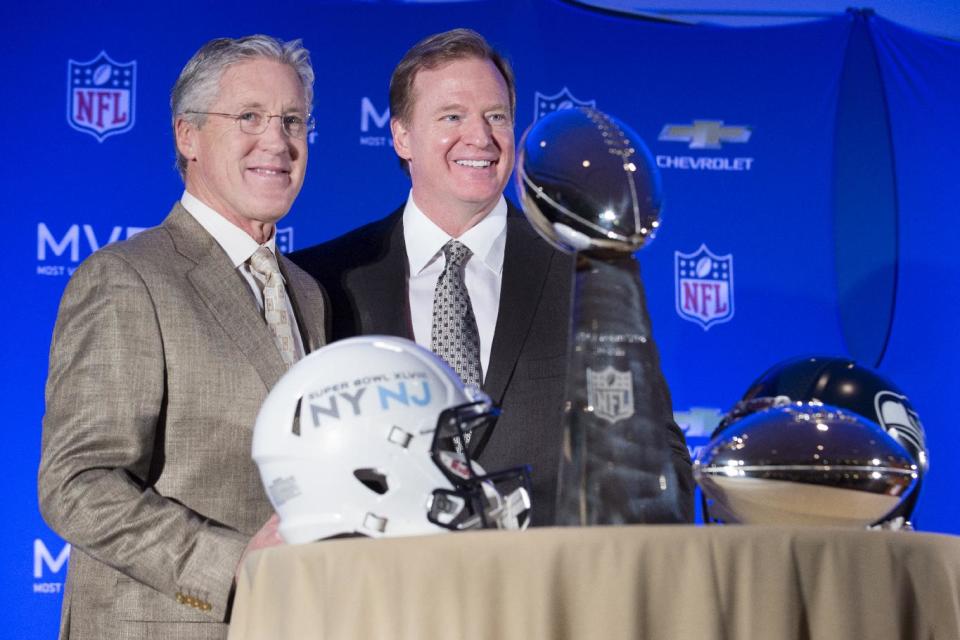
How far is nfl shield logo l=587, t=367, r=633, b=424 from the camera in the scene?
178cm

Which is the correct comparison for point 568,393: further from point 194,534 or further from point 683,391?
point 683,391

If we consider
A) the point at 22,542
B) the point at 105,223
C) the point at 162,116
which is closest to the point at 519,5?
the point at 162,116

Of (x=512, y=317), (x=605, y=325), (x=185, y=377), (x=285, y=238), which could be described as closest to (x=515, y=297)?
(x=512, y=317)

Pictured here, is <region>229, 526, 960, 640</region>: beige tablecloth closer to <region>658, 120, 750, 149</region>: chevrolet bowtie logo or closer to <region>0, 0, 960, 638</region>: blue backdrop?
<region>0, 0, 960, 638</region>: blue backdrop

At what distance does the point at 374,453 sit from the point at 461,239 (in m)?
1.84

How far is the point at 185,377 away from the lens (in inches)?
99.0

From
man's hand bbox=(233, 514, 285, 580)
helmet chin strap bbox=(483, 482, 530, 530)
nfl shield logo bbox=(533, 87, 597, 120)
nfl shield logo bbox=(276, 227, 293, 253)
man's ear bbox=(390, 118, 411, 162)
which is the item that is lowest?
man's hand bbox=(233, 514, 285, 580)

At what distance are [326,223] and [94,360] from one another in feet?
10.4

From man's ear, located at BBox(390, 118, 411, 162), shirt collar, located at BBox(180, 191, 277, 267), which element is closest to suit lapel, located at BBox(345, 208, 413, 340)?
A: man's ear, located at BBox(390, 118, 411, 162)

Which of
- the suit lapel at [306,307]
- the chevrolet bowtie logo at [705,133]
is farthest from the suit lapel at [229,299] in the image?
the chevrolet bowtie logo at [705,133]

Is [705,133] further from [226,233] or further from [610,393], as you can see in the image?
[610,393]

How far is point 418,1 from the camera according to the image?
5.71m

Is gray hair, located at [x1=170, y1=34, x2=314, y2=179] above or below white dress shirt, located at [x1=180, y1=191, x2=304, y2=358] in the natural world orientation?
above

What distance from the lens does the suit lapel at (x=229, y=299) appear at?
263 centimetres
